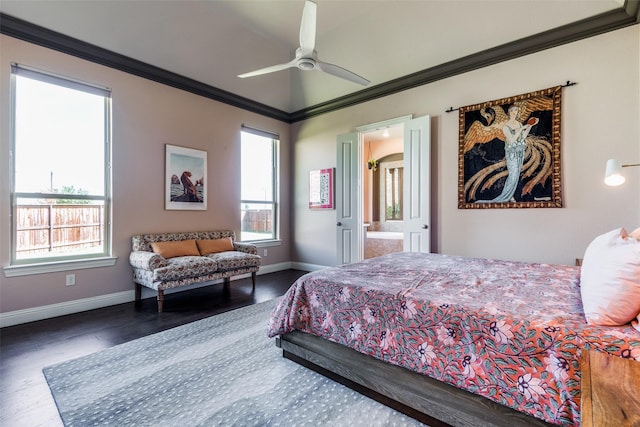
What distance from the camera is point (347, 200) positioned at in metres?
5.03

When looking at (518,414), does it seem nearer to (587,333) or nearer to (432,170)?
(587,333)

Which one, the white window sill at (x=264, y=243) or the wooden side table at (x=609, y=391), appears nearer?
the wooden side table at (x=609, y=391)

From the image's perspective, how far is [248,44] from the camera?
445 centimetres

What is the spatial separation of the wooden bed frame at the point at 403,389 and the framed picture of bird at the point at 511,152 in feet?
9.10

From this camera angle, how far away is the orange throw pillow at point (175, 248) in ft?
12.5

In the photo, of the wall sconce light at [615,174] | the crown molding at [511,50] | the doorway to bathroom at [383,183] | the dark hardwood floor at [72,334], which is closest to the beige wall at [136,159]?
the dark hardwood floor at [72,334]

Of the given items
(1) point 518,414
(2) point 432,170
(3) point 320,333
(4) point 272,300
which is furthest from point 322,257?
(1) point 518,414

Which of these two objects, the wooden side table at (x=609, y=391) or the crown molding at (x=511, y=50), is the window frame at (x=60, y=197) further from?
the wooden side table at (x=609, y=391)

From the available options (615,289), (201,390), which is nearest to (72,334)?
(201,390)

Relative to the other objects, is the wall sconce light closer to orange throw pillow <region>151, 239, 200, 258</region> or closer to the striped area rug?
the striped area rug

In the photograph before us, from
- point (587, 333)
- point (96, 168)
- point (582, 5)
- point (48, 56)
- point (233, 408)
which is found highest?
point (582, 5)

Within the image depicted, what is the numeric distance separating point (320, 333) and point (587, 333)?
1392 millimetres

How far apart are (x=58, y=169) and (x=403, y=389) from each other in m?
4.06

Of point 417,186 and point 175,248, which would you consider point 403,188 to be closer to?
point 417,186
